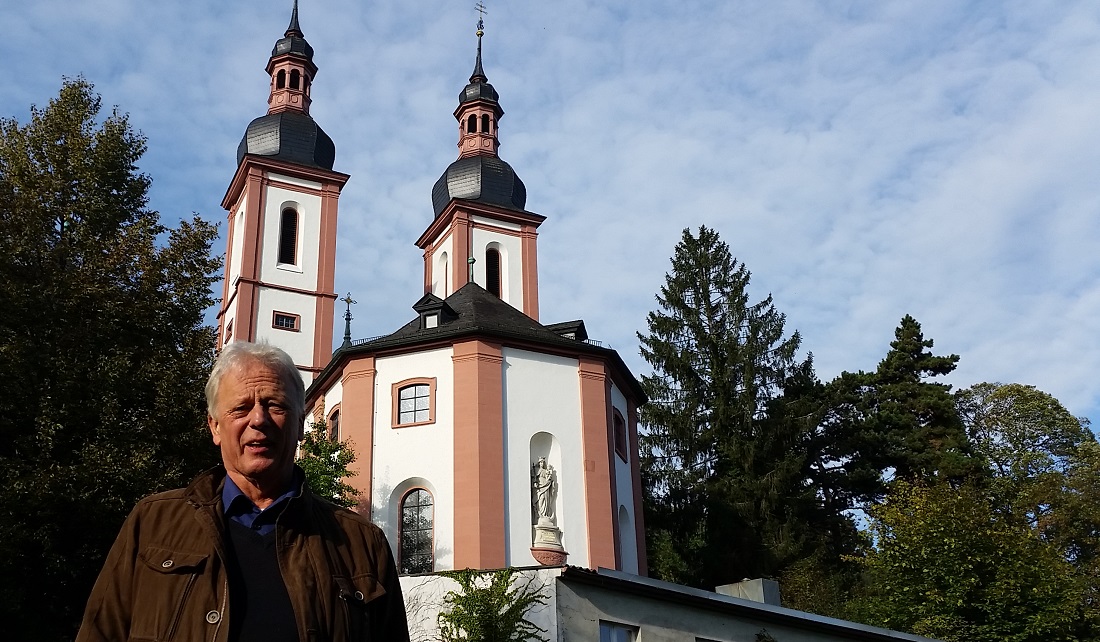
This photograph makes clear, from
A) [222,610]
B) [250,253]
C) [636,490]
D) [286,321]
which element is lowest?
[222,610]

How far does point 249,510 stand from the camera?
3297 mm

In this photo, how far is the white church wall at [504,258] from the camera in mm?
43344

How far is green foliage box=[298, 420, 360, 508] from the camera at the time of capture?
74.9 ft

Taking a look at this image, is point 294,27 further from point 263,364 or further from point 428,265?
point 263,364

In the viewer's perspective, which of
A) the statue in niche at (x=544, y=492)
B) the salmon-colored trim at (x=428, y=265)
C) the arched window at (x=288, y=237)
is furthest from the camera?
the salmon-colored trim at (x=428, y=265)

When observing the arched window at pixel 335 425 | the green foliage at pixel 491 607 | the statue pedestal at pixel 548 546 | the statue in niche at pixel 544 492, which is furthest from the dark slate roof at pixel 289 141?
the green foliage at pixel 491 607

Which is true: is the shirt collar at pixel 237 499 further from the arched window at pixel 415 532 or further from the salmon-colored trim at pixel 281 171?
the salmon-colored trim at pixel 281 171

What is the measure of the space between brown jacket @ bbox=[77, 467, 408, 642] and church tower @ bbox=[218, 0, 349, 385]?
34311 millimetres

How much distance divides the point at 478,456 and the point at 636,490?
5.61m

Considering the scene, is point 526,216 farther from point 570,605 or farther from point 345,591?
point 345,591

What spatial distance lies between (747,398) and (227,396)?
37.4 m

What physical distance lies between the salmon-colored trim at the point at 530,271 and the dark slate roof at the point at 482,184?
140 centimetres

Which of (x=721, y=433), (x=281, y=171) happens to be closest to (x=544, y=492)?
(x=721, y=433)

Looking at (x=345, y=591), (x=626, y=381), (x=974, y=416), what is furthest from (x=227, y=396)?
(x=974, y=416)
